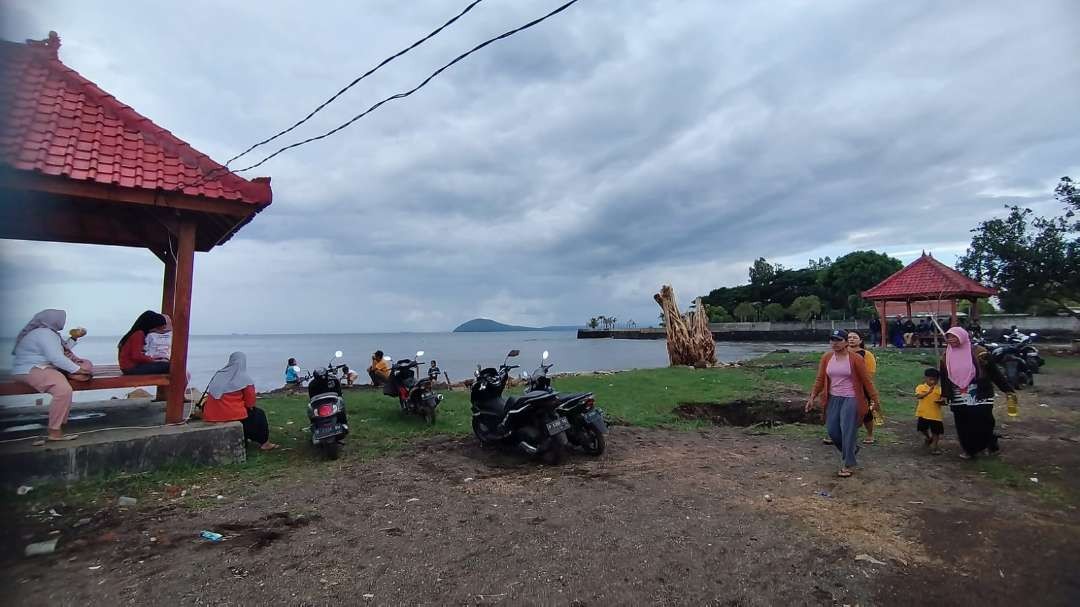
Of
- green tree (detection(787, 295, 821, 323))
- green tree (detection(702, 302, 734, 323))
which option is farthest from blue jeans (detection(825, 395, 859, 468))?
green tree (detection(702, 302, 734, 323))

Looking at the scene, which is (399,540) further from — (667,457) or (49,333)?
(49,333)

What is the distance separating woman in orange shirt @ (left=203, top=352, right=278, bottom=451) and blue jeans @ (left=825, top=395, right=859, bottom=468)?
639 cm

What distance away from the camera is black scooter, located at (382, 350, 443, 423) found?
29.1 feet

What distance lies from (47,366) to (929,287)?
26.0m

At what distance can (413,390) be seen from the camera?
354 inches

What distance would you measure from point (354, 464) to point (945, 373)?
684cm

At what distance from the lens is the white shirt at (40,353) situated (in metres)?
5.30

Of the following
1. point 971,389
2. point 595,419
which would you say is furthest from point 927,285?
point 595,419

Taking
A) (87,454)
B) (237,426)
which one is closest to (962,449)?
(237,426)

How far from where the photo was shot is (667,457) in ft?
21.6

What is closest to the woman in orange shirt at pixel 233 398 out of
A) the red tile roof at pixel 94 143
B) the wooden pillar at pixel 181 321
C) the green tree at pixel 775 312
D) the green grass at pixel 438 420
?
the wooden pillar at pixel 181 321

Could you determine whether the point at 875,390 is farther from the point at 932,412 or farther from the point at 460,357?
the point at 460,357

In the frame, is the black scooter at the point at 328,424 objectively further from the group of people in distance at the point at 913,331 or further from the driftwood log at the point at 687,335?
the group of people in distance at the point at 913,331

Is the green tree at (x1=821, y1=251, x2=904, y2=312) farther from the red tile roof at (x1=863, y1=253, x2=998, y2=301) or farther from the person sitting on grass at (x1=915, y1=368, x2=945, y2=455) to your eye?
the person sitting on grass at (x1=915, y1=368, x2=945, y2=455)
